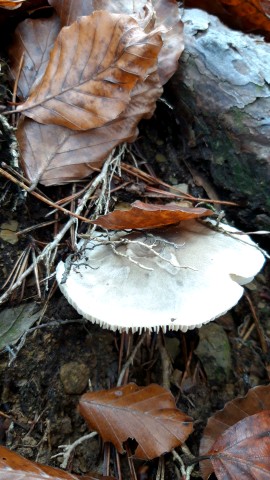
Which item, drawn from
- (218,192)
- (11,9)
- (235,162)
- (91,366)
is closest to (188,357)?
(91,366)

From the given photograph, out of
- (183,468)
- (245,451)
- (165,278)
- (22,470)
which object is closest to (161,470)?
(183,468)

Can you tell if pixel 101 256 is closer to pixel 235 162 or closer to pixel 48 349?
pixel 48 349

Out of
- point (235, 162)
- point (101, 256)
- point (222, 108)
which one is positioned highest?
point (222, 108)

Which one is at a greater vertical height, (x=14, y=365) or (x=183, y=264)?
(x=183, y=264)

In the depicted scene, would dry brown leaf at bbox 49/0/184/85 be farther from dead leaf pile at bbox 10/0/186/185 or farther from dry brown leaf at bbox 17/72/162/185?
dry brown leaf at bbox 17/72/162/185

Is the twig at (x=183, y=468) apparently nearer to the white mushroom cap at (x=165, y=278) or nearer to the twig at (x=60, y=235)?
the white mushroom cap at (x=165, y=278)

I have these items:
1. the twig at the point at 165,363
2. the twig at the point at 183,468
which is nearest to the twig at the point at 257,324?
the twig at the point at 165,363
